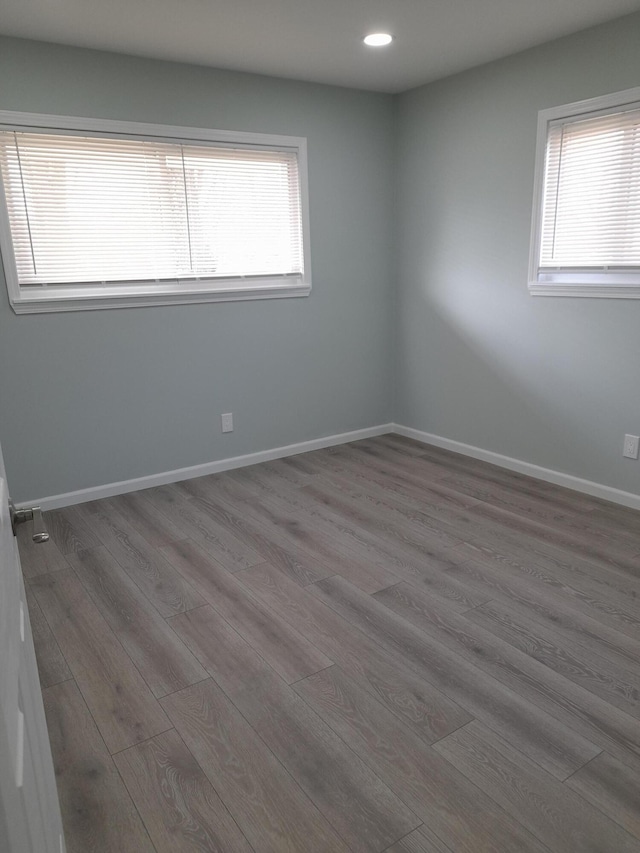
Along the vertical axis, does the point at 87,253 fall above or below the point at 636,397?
above

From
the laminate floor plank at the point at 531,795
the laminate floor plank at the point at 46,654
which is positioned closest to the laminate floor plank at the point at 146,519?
the laminate floor plank at the point at 46,654

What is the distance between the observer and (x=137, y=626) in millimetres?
2422

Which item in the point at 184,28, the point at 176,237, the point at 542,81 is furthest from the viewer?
the point at 176,237

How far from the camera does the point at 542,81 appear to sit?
3475mm

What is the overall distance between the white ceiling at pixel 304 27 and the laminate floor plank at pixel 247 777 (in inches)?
111

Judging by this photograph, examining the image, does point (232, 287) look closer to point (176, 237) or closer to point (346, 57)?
point (176, 237)

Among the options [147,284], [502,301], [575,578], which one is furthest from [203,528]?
[502,301]

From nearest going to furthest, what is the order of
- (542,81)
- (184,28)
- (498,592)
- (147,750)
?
(147,750) < (498,592) < (184,28) < (542,81)

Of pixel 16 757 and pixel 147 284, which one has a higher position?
pixel 147 284

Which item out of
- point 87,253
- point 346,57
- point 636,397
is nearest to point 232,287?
point 87,253

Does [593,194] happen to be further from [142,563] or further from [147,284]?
[142,563]

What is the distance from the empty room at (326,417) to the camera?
1735 mm

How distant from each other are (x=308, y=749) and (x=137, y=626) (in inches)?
36.8

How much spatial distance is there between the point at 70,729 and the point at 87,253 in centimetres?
254
